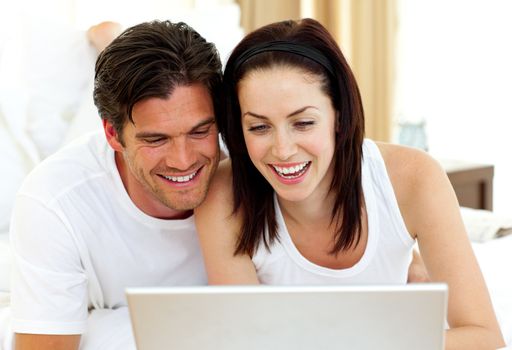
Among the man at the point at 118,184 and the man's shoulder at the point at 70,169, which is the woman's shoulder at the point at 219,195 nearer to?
the man at the point at 118,184

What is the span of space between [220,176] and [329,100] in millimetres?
325

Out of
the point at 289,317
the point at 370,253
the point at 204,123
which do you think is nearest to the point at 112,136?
the point at 204,123

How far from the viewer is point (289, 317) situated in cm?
101

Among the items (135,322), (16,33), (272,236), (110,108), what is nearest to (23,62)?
(16,33)

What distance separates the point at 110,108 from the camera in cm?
163

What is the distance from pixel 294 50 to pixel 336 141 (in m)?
0.21

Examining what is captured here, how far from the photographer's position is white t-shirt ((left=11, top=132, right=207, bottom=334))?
1596 mm

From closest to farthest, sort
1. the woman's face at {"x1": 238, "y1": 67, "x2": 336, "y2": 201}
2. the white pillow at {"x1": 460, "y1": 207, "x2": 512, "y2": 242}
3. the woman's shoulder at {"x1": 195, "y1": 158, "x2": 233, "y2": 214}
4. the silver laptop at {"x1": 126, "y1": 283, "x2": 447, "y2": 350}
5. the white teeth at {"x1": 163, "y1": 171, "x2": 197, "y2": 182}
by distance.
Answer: the silver laptop at {"x1": 126, "y1": 283, "x2": 447, "y2": 350}
the woman's face at {"x1": 238, "y1": 67, "x2": 336, "y2": 201}
the white teeth at {"x1": 163, "y1": 171, "x2": 197, "y2": 182}
the woman's shoulder at {"x1": 195, "y1": 158, "x2": 233, "y2": 214}
the white pillow at {"x1": 460, "y1": 207, "x2": 512, "y2": 242}

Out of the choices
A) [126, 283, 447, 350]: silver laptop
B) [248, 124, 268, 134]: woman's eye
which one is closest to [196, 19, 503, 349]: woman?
[248, 124, 268, 134]: woman's eye

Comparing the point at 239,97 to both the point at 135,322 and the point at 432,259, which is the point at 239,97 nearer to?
the point at 432,259

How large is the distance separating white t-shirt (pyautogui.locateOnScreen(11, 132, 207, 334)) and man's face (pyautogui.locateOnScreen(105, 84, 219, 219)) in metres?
0.11

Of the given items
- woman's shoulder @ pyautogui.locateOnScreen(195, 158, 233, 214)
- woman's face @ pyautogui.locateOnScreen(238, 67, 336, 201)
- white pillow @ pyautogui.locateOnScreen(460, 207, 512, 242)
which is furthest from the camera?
white pillow @ pyautogui.locateOnScreen(460, 207, 512, 242)

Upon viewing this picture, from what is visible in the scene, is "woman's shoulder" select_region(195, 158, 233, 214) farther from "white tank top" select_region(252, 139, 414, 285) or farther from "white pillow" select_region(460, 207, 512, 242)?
"white pillow" select_region(460, 207, 512, 242)

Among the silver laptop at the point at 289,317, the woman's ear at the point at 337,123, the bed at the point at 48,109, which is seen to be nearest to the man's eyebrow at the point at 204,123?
the woman's ear at the point at 337,123
